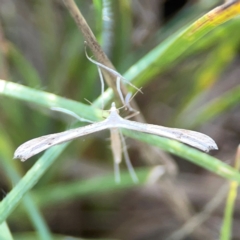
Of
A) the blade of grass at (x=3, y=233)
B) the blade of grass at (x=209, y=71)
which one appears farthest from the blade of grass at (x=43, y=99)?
the blade of grass at (x=209, y=71)

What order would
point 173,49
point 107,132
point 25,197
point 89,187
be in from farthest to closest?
1. point 107,132
2. point 89,187
3. point 25,197
4. point 173,49

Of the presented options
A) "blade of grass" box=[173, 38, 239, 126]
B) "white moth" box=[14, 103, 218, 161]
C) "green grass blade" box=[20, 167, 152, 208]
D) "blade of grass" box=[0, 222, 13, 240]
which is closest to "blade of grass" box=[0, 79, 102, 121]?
"white moth" box=[14, 103, 218, 161]

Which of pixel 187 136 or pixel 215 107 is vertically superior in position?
pixel 215 107

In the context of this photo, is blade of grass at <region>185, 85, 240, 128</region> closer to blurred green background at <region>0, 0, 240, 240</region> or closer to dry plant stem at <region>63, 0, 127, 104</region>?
blurred green background at <region>0, 0, 240, 240</region>

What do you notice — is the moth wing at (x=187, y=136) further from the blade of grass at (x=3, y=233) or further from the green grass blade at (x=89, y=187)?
the green grass blade at (x=89, y=187)

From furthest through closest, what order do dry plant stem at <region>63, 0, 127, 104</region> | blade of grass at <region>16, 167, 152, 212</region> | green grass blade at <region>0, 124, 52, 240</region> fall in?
1. blade of grass at <region>16, 167, 152, 212</region>
2. green grass blade at <region>0, 124, 52, 240</region>
3. dry plant stem at <region>63, 0, 127, 104</region>

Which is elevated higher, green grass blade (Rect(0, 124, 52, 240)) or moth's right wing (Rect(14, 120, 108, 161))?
green grass blade (Rect(0, 124, 52, 240))

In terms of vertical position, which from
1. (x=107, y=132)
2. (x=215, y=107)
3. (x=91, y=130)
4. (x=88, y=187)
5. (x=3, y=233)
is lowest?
(x=3, y=233)

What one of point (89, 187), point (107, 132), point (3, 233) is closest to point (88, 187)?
point (89, 187)

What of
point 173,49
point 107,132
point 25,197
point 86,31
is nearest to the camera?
point 86,31

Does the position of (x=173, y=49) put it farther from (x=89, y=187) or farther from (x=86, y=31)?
(x=89, y=187)
